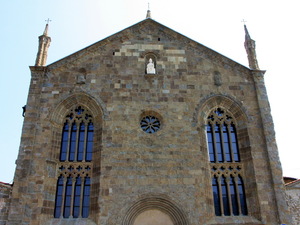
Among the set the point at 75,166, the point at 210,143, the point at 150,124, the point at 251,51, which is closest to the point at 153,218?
the point at 75,166

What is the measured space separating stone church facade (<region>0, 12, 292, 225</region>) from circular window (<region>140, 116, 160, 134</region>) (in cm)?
5

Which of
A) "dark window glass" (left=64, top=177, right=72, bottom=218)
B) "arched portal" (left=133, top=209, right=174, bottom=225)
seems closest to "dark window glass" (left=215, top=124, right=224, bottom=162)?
"arched portal" (left=133, top=209, right=174, bottom=225)

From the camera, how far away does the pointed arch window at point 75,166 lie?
549 inches

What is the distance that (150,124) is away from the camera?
15.4 meters

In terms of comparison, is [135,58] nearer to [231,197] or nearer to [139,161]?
[139,161]

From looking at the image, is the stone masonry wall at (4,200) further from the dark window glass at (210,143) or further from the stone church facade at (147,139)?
the dark window glass at (210,143)

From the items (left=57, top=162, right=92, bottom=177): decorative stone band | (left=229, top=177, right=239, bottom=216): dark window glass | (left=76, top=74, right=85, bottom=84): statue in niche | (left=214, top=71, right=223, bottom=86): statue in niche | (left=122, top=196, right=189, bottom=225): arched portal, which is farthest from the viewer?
(left=214, top=71, right=223, bottom=86): statue in niche

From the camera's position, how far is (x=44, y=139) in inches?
584

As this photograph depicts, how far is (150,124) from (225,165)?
382cm

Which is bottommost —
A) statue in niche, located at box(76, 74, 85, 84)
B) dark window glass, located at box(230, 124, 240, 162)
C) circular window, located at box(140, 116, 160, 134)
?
dark window glass, located at box(230, 124, 240, 162)

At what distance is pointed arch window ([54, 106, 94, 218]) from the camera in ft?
45.8

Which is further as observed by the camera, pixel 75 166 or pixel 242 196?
pixel 75 166

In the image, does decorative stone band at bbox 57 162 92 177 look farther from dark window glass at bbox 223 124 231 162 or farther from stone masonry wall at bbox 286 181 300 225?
stone masonry wall at bbox 286 181 300 225

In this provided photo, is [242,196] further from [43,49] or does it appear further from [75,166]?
Result: [43,49]
